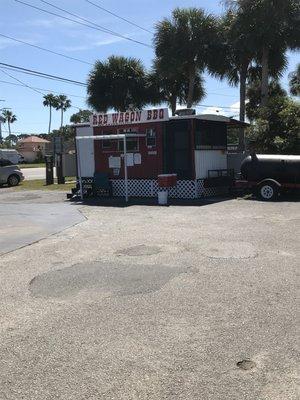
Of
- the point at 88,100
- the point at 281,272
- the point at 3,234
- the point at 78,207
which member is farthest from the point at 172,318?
the point at 88,100

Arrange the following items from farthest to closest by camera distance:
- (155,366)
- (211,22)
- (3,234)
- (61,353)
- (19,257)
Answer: (211,22)
(3,234)
(19,257)
(61,353)
(155,366)

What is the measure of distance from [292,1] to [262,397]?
24.8 m

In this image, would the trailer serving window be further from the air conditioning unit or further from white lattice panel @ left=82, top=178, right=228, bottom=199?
white lattice panel @ left=82, top=178, right=228, bottom=199

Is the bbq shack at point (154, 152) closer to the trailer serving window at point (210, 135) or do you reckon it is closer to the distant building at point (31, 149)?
the trailer serving window at point (210, 135)

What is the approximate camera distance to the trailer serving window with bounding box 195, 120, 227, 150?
61.1 ft

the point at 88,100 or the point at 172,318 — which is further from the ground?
the point at 88,100

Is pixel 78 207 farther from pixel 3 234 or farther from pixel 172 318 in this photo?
pixel 172 318

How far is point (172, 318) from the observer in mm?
5398

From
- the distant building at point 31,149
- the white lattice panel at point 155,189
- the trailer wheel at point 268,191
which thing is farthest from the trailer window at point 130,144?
the distant building at point 31,149

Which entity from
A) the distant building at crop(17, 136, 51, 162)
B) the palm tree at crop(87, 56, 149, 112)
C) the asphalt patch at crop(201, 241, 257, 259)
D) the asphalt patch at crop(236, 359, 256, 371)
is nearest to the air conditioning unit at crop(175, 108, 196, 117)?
the asphalt patch at crop(201, 241, 257, 259)

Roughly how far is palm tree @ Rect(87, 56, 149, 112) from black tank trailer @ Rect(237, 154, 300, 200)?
19.7m

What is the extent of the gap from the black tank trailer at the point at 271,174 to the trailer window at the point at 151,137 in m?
3.56

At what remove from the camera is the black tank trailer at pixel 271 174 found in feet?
55.2

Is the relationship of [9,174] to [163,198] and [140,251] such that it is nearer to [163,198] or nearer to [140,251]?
[163,198]
